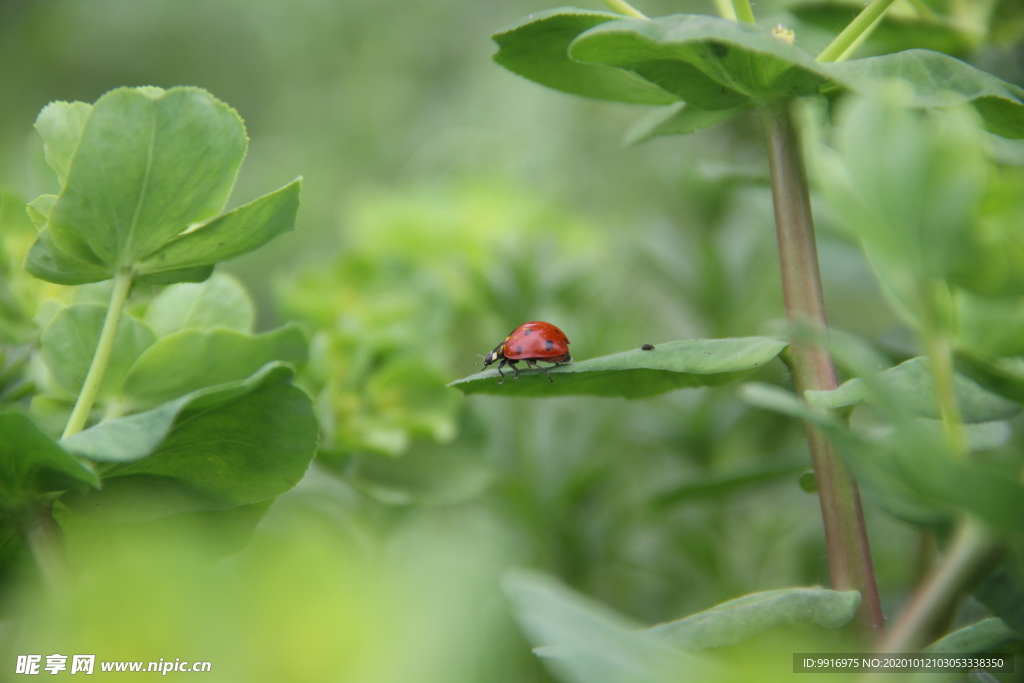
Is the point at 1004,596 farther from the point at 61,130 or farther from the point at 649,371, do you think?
the point at 61,130

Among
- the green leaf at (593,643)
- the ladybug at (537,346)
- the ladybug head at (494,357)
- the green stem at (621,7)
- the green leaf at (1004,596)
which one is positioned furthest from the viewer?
the ladybug head at (494,357)

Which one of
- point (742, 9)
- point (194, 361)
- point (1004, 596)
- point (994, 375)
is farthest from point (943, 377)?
point (194, 361)

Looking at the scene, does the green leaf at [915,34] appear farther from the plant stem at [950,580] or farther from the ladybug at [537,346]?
the plant stem at [950,580]

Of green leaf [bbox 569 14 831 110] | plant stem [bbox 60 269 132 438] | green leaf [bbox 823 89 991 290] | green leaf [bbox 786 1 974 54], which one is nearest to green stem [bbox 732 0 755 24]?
green leaf [bbox 569 14 831 110]

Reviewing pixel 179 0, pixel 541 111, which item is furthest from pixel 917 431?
pixel 179 0

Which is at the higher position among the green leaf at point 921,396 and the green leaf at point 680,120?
the green leaf at point 680,120

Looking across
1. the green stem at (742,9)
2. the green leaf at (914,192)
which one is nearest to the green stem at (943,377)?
the green leaf at (914,192)
